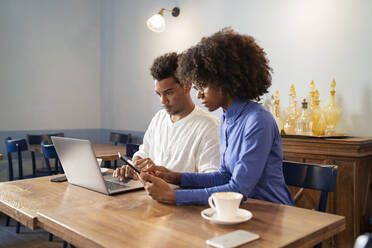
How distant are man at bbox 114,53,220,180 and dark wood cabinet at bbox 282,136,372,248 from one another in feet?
3.05

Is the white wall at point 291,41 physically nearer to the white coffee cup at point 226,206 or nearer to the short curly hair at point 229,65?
the short curly hair at point 229,65

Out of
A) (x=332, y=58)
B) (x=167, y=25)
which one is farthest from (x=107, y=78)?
(x=332, y=58)

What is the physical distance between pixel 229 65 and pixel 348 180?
4.97ft

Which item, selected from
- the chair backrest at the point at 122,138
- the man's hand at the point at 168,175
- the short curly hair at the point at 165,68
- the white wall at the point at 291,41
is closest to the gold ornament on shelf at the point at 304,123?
the white wall at the point at 291,41

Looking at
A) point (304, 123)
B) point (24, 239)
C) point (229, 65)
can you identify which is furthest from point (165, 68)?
point (24, 239)

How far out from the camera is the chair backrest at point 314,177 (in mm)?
1421

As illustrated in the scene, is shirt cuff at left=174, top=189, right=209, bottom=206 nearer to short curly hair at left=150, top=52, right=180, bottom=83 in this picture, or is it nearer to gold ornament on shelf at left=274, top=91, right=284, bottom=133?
short curly hair at left=150, top=52, right=180, bottom=83

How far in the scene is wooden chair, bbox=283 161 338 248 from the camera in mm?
1421

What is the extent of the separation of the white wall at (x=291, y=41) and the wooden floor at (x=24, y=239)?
81.1 inches

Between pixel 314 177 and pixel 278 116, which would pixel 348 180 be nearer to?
pixel 278 116

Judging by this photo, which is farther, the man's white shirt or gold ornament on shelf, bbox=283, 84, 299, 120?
gold ornament on shelf, bbox=283, 84, 299, 120

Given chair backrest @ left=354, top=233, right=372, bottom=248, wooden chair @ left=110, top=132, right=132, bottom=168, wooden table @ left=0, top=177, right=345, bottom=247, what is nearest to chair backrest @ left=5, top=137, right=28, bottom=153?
wooden chair @ left=110, top=132, right=132, bottom=168

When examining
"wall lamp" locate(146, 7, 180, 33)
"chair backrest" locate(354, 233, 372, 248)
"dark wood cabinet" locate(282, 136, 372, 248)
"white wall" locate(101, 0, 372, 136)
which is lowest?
"dark wood cabinet" locate(282, 136, 372, 248)

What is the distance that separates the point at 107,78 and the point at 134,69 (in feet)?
1.98
